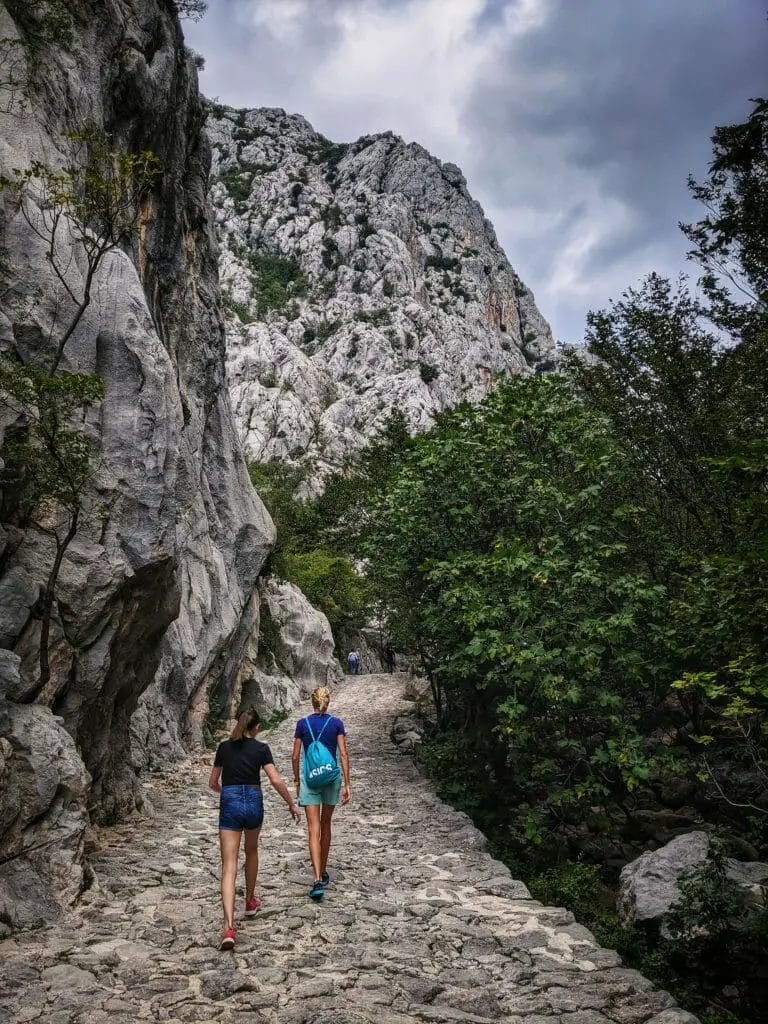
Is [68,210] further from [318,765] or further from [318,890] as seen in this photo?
[318,890]

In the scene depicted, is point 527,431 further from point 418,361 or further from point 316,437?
point 418,361

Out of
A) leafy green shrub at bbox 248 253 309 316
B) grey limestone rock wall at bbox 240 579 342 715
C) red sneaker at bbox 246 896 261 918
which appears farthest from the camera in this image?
leafy green shrub at bbox 248 253 309 316

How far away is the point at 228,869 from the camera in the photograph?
5.21 meters

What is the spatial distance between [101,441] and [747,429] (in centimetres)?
1000

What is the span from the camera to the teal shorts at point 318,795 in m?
6.30

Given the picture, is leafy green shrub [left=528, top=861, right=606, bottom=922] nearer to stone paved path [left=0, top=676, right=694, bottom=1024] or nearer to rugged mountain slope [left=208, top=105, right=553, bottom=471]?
stone paved path [left=0, top=676, right=694, bottom=1024]

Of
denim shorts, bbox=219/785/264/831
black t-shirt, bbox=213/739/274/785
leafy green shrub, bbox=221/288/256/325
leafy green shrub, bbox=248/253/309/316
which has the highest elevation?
leafy green shrub, bbox=248/253/309/316

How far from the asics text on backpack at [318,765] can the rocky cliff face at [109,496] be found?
2170mm

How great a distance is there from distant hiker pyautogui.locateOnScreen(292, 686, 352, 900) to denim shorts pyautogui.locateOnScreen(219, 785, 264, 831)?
78 cm

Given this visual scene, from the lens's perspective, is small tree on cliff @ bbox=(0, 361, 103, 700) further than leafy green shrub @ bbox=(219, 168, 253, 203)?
No

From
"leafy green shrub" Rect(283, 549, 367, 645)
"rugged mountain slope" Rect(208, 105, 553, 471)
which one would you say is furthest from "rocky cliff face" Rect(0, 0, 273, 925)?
"rugged mountain slope" Rect(208, 105, 553, 471)

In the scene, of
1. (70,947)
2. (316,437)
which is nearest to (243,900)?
(70,947)

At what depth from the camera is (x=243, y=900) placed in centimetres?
636

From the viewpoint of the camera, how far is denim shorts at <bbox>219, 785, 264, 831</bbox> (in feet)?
17.6
